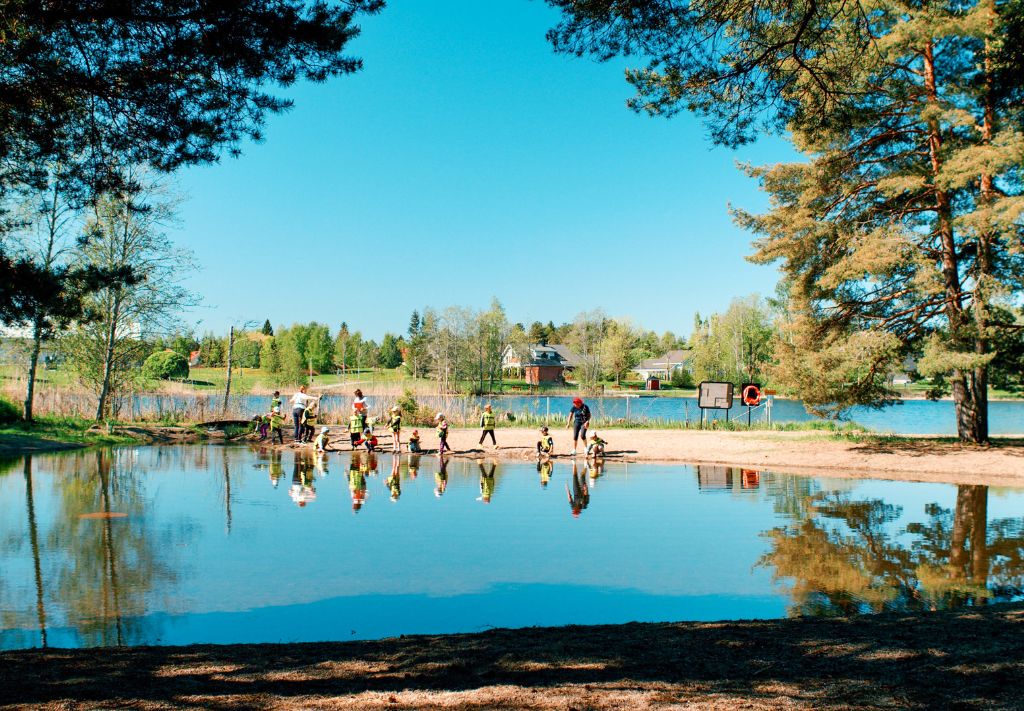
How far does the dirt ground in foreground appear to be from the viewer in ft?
14.3

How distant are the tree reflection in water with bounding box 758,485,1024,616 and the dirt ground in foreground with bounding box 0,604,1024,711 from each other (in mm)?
1392

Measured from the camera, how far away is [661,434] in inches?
1021

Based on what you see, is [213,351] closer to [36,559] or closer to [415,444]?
[415,444]

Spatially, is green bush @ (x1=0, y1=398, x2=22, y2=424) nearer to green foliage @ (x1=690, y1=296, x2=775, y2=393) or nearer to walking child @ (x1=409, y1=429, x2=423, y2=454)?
walking child @ (x1=409, y1=429, x2=423, y2=454)

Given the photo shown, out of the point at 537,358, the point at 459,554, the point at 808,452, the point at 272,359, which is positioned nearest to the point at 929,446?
the point at 808,452

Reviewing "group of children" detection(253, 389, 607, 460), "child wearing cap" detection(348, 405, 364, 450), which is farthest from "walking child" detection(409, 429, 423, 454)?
"child wearing cap" detection(348, 405, 364, 450)

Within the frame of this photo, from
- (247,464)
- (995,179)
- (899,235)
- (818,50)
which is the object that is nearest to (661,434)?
(899,235)

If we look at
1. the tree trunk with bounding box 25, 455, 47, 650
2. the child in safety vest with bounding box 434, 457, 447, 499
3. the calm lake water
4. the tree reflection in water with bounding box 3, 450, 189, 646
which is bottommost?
the child in safety vest with bounding box 434, 457, 447, 499

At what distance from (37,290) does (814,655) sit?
28.1 feet

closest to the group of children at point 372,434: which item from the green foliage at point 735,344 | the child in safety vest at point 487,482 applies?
the child in safety vest at point 487,482

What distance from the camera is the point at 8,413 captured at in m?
25.6

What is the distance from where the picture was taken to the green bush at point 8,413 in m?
25.3

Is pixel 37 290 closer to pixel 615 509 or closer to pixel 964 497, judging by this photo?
pixel 615 509

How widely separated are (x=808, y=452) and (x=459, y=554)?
590 inches
